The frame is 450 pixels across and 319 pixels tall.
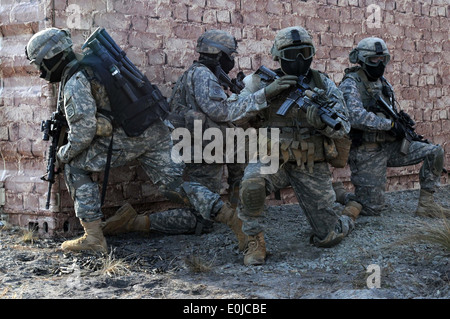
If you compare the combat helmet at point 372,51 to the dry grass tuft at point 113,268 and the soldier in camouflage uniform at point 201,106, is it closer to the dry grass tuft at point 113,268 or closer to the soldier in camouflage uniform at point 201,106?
the soldier in camouflage uniform at point 201,106

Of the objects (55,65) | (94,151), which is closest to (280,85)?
(94,151)

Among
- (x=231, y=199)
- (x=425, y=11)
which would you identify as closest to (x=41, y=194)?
(x=231, y=199)

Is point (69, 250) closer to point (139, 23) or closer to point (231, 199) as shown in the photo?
point (231, 199)

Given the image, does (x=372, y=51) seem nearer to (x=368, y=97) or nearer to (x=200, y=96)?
(x=368, y=97)

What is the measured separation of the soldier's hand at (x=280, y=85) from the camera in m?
4.31

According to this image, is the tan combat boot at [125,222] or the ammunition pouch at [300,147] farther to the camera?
the tan combat boot at [125,222]

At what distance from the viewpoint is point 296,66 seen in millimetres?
4469

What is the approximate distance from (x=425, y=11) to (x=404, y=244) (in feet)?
14.5

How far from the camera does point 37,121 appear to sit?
17.6 feet

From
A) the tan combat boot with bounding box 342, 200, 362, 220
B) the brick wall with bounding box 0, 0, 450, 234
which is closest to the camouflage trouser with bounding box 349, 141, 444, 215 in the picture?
the tan combat boot with bounding box 342, 200, 362, 220

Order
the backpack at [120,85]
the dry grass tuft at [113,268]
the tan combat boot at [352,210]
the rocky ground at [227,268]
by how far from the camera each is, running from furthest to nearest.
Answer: the tan combat boot at [352,210]
the backpack at [120,85]
the dry grass tuft at [113,268]
the rocky ground at [227,268]

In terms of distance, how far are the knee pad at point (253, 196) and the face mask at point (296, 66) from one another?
90 cm

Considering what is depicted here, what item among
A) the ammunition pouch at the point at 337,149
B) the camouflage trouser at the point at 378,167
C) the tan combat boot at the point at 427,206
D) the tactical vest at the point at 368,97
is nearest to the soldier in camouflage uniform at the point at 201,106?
the ammunition pouch at the point at 337,149

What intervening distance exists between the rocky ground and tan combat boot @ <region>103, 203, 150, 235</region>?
11 cm
